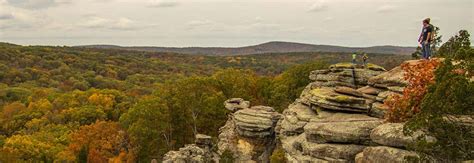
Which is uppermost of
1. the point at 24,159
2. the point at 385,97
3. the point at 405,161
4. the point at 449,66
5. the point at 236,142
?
the point at 449,66

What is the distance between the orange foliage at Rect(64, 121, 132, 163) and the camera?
187ft

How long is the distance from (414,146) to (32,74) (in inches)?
6491

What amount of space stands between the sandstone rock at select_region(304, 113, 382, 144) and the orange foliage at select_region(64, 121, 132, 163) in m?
34.2

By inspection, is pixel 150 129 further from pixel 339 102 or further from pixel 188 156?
pixel 339 102

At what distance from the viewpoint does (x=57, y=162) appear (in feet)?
206

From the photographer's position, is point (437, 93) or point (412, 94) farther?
point (412, 94)

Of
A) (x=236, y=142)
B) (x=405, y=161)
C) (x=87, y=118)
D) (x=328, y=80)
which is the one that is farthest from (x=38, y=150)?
(x=405, y=161)

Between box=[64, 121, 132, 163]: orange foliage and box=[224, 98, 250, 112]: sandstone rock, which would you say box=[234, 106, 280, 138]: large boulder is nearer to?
box=[224, 98, 250, 112]: sandstone rock

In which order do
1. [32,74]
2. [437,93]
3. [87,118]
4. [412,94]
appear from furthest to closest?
[32,74] → [87,118] → [412,94] → [437,93]

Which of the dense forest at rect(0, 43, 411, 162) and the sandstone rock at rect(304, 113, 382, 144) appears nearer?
the sandstone rock at rect(304, 113, 382, 144)

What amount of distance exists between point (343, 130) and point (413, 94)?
15.1 ft

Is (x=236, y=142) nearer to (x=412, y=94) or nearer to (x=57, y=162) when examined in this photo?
(x=412, y=94)

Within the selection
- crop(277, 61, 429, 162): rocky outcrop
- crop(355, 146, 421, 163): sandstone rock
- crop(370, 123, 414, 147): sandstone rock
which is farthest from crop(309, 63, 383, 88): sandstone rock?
crop(355, 146, 421, 163): sandstone rock

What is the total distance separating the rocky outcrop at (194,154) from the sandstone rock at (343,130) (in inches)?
551
